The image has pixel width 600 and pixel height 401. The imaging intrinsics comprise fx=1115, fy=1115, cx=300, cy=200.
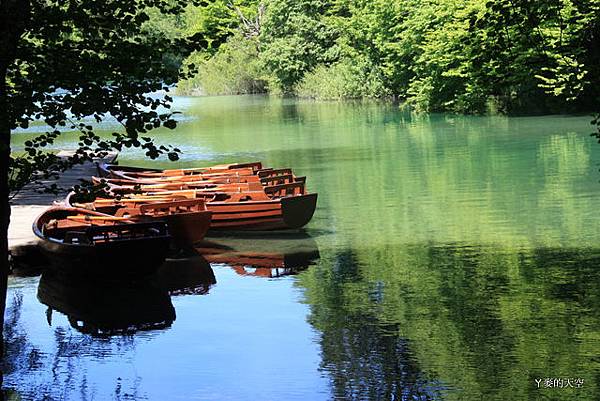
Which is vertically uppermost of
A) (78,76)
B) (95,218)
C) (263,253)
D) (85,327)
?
(78,76)

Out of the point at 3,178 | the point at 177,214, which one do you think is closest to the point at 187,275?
the point at 177,214

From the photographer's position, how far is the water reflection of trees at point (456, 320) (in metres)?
9.05

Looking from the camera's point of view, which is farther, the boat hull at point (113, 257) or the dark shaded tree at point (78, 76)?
the boat hull at point (113, 257)

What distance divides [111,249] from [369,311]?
131 inches

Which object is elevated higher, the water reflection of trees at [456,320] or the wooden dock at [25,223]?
the wooden dock at [25,223]

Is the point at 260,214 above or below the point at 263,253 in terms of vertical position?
above

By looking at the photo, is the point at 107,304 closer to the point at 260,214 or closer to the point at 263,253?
the point at 263,253

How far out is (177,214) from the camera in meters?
15.8

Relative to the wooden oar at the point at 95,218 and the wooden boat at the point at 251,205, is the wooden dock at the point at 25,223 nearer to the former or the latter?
the wooden oar at the point at 95,218

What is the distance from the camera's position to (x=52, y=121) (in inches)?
242

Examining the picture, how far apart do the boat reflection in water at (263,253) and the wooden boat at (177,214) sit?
461 millimetres

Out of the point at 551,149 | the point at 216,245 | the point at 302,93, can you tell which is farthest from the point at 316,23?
the point at 216,245

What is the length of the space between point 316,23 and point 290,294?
52537 mm

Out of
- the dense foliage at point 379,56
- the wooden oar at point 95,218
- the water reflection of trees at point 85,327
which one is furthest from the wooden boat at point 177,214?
the dense foliage at point 379,56
